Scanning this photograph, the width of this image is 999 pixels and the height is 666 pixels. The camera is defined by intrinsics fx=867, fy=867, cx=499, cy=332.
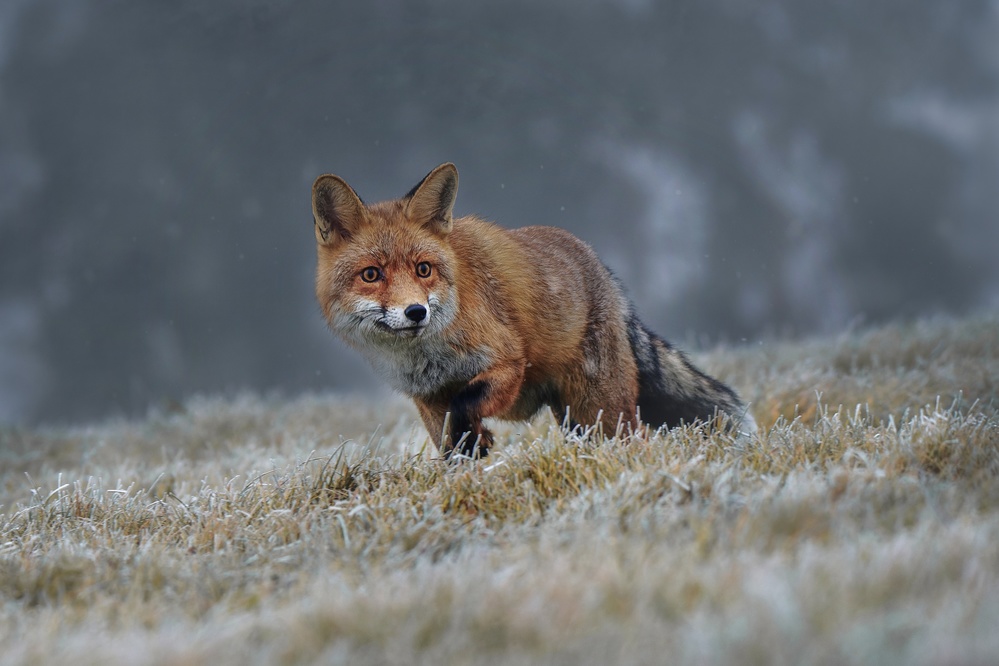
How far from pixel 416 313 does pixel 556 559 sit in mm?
1419

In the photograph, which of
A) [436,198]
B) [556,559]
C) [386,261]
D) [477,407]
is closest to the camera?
[556,559]

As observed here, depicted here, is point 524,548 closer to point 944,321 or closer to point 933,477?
point 933,477

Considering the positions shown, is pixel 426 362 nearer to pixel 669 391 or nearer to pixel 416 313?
pixel 416 313

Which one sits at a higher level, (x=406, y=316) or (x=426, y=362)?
(x=406, y=316)

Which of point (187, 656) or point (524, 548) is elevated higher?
point (524, 548)

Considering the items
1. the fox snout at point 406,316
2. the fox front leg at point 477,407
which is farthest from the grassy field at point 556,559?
the fox snout at point 406,316

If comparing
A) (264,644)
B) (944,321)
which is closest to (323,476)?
(264,644)

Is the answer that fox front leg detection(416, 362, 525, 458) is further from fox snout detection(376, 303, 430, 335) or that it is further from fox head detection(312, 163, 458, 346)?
fox snout detection(376, 303, 430, 335)

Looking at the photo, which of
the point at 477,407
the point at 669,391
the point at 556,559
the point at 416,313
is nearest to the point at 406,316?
the point at 416,313

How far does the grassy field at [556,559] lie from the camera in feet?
5.55

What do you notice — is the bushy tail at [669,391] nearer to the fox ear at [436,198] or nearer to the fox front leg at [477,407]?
the fox front leg at [477,407]

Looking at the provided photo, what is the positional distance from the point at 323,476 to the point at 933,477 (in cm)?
215

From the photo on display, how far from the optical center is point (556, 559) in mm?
2104

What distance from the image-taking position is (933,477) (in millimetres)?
2740
